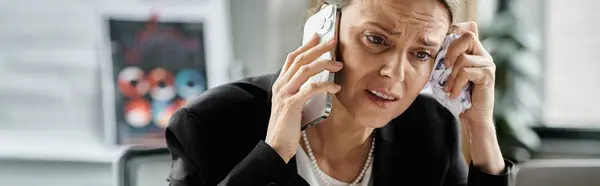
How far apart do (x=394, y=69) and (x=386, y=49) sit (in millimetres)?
30

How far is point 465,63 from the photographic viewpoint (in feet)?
3.16

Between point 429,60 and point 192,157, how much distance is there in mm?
373

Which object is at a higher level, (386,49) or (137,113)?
(386,49)

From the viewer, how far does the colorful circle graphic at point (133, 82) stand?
1.62 m

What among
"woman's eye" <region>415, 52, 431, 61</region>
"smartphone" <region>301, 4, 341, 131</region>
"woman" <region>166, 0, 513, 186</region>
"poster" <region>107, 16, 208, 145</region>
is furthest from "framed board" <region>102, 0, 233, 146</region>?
"woman's eye" <region>415, 52, 431, 61</region>

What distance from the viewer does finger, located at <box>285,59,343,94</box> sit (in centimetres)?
89

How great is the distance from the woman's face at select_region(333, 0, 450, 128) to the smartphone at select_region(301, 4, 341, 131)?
0.7 inches

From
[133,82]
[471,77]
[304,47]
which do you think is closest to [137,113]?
[133,82]

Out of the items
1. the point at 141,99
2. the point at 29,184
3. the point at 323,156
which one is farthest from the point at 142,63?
the point at 323,156

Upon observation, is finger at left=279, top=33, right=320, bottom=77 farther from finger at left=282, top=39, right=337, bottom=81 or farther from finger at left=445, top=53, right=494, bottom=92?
finger at left=445, top=53, right=494, bottom=92

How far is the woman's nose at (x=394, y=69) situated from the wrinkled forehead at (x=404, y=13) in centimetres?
5

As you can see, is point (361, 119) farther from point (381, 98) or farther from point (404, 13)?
point (404, 13)

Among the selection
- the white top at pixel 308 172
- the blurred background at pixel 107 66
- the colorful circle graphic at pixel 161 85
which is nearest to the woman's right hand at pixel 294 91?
the white top at pixel 308 172

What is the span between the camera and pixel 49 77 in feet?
5.40
